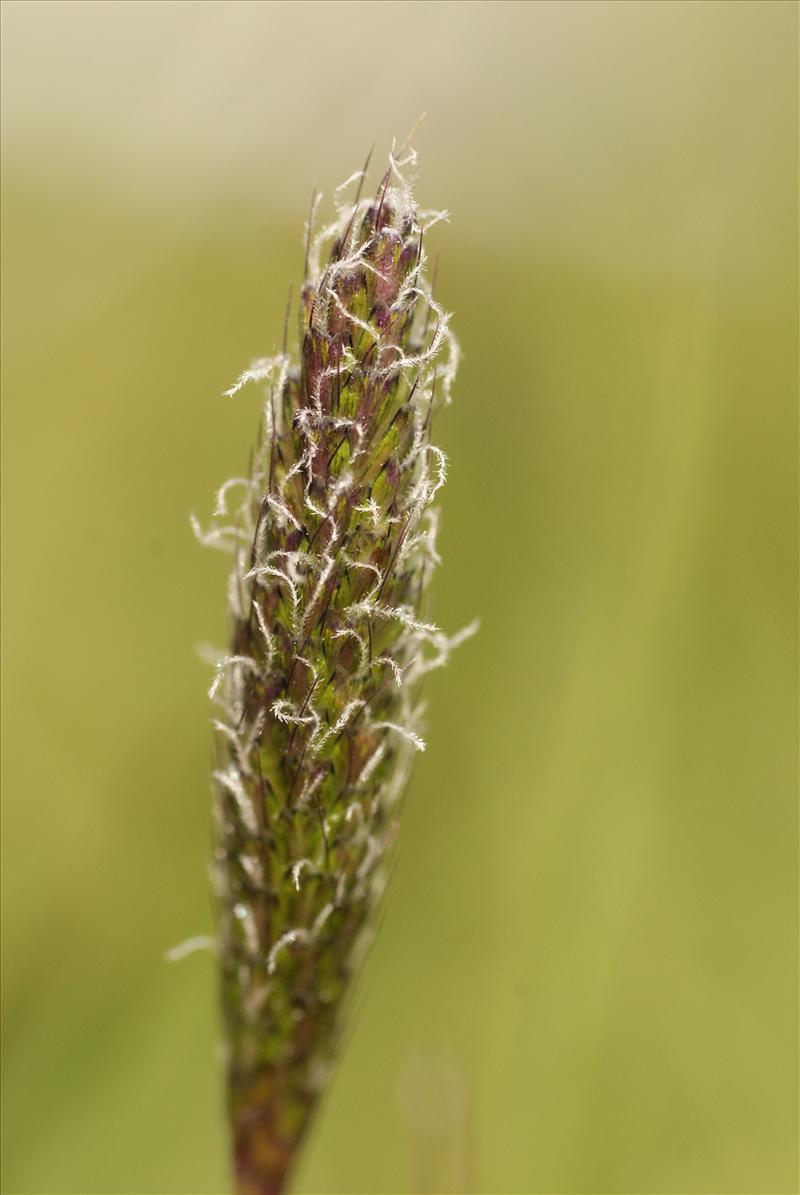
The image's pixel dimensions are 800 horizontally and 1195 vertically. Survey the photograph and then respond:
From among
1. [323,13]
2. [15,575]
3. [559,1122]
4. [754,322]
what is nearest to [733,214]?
[754,322]

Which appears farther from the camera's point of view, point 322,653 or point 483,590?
point 483,590

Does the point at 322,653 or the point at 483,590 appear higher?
the point at 483,590

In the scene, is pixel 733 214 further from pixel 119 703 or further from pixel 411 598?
pixel 411 598

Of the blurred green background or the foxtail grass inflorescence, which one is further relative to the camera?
the blurred green background
